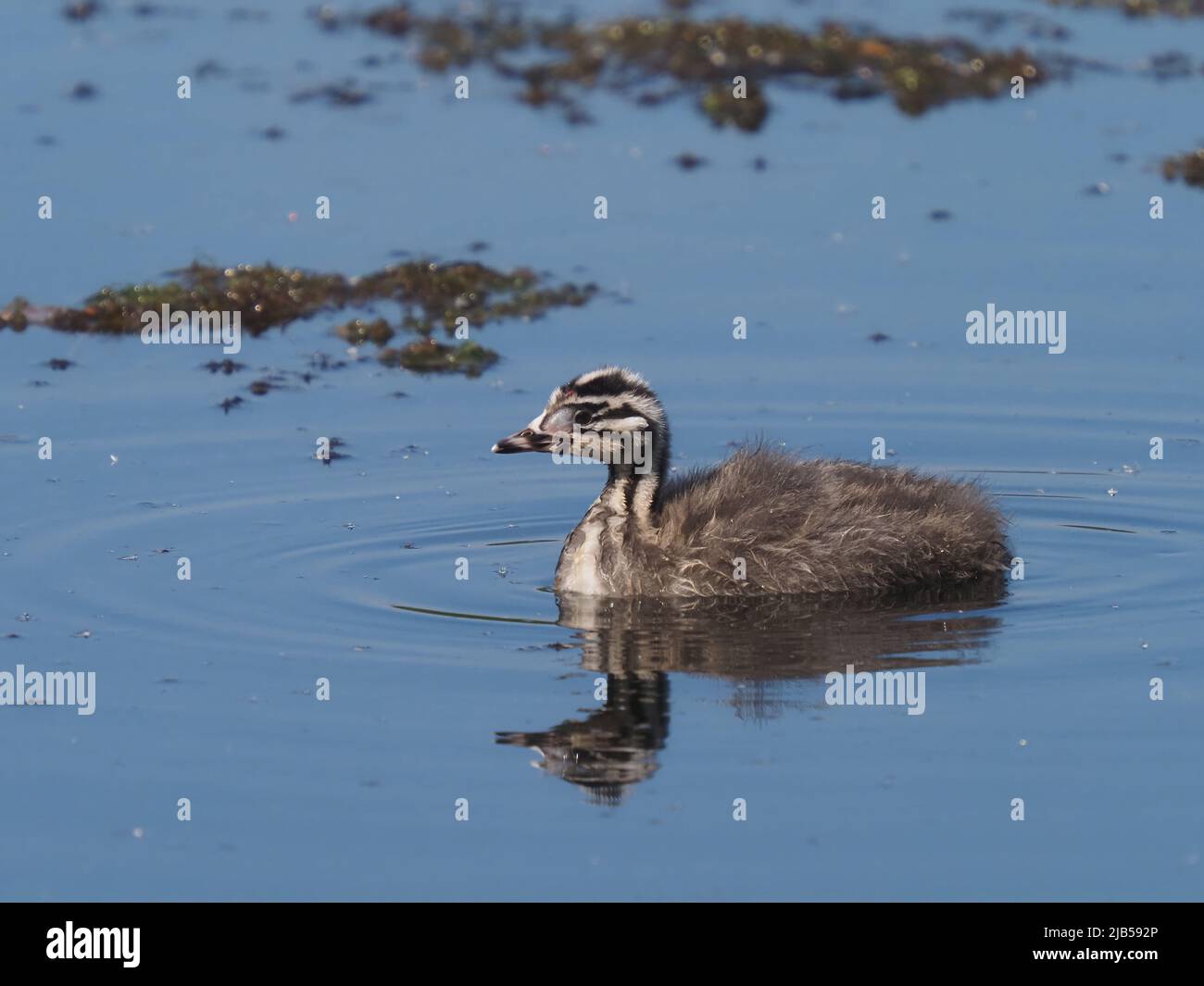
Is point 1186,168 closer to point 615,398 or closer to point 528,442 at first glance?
point 615,398

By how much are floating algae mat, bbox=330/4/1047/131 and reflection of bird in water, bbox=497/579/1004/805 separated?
14402mm

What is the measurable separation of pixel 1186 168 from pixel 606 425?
1246 cm

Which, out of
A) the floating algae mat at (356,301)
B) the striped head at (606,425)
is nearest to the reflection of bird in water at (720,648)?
the striped head at (606,425)

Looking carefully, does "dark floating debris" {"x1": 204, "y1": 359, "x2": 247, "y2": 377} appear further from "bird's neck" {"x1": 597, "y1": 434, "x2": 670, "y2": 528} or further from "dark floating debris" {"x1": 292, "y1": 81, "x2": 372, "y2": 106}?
"dark floating debris" {"x1": 292, "y1": 81, "x2": 372, "y2": 106}

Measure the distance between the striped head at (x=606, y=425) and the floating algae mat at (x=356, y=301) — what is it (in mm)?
5400

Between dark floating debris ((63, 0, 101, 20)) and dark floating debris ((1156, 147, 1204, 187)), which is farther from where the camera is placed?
dark floating debris ((63, 0, 101, 20))

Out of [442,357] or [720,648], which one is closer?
[720,648]

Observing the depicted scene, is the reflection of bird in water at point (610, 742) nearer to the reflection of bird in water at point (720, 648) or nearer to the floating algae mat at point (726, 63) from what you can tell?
the reflection of bird in water at point (720, 648)

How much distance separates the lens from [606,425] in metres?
A: 15.7

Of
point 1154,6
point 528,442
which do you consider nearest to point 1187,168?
point 1154,6

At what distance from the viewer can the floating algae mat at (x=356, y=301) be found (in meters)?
21.6

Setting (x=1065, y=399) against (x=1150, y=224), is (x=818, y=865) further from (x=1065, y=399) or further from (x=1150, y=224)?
(x=1150, y=224)

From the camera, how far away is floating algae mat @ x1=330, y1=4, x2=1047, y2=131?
96.8ft

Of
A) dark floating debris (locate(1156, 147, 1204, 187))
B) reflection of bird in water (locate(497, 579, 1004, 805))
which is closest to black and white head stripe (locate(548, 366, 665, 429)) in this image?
reflection of bird in water (locate(497, 579, 1004, 805))
